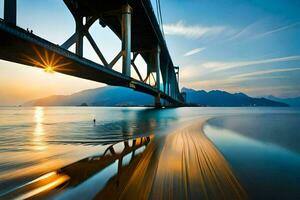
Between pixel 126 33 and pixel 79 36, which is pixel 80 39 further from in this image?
pixel 126 33

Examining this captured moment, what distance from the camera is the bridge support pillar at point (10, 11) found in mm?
8297

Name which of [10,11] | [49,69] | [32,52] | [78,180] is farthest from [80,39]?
[78,180]

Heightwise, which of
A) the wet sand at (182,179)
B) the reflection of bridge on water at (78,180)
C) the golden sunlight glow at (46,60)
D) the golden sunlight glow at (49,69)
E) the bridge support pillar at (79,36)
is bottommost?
the wet sand at (182,179)

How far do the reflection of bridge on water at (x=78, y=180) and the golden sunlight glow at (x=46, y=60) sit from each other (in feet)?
34.0

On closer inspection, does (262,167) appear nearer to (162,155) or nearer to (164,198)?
(162,155)

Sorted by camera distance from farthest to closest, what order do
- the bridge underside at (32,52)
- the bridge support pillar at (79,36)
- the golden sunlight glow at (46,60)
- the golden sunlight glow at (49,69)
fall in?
the bridge support pillar at (79,36) < the golden sunlight glow at (49,69) < the golden sunlight glow at (46,60) < the bridge underside at (32,52)

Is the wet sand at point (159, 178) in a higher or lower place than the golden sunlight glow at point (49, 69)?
lower

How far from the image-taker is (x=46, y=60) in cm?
1432

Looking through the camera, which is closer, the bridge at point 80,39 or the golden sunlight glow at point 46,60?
the bridge at point 80,39

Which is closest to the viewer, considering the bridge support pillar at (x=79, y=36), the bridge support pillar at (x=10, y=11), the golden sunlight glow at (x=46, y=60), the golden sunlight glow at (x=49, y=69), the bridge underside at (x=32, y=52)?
the bridge support pillar at (x=10, y=11)

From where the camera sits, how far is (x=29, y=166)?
165 inches

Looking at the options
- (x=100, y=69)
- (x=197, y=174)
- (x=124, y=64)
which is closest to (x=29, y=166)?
(x=197, y=174)

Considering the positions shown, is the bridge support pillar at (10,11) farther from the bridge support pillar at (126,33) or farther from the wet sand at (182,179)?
the bridge support pillar at (126,33)

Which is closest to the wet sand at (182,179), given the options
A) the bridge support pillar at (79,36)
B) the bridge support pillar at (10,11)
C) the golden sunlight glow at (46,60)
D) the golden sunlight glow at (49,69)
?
the bridge support pillar at (10,11)
